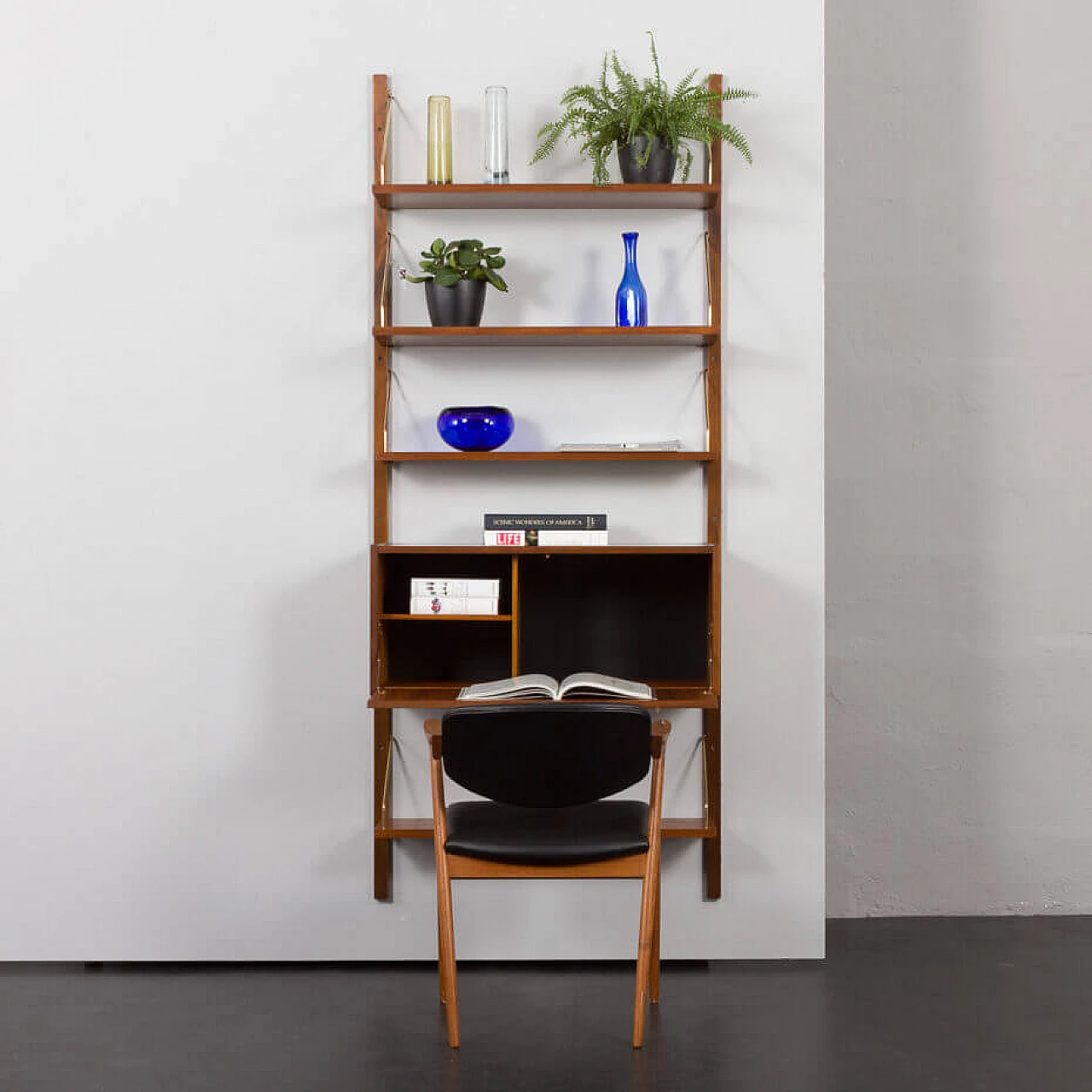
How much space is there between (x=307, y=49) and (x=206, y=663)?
5.81ft

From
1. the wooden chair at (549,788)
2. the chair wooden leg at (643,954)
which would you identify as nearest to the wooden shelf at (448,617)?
the wooden chair at (549,788)

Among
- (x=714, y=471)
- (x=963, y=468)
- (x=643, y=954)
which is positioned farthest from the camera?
(x=963, y=468)

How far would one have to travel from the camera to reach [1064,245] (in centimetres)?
377

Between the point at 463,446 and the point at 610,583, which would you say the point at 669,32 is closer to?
the point at 463,446

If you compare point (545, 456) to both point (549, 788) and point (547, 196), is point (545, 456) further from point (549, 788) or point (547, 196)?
point (549, 788)

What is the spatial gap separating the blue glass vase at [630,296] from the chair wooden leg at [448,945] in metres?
1.51

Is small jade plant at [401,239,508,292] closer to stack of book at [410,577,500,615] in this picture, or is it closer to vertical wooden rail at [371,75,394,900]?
vertical wooden rail at [371,75,394,900]

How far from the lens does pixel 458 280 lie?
3219 millimetres

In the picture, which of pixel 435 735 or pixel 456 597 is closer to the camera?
pixel 435 735

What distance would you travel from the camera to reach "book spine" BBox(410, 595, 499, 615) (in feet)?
10.6

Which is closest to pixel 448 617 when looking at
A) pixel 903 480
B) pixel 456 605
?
pixel 456 605

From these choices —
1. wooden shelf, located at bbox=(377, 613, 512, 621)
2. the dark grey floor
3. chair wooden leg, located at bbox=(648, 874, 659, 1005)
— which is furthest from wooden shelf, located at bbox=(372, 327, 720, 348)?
the dark grey floor

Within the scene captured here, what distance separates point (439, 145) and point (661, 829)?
1.97m

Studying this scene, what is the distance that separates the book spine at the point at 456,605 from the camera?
3.25 meters
